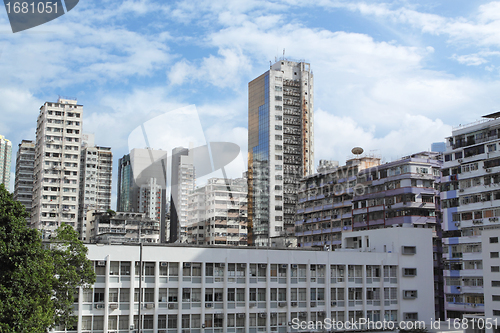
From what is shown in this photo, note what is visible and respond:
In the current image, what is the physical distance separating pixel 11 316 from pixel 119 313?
1264 cm

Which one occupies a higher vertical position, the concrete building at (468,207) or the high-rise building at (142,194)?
the high-rise building at (142,194)

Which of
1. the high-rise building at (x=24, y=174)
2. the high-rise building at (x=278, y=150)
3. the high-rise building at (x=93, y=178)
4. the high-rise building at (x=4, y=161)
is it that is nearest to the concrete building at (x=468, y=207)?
the high-rise building at (x=278, y=150)

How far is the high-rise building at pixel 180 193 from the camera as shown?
119m

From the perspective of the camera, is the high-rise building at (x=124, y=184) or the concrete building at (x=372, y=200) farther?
the high-rise building at (x=124, y=184)

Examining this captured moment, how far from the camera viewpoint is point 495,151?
178 ft

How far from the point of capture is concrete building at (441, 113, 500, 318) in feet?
178

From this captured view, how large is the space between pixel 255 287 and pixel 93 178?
95858 mm

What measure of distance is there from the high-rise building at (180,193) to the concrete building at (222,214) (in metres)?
7.01

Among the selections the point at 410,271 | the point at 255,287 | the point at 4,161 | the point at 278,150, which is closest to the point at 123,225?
the point at 278,150

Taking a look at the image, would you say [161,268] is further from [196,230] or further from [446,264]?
[196,230]

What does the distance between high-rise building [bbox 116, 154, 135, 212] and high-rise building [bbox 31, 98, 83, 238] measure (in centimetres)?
5625

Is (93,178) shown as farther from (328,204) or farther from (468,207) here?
(468,207)

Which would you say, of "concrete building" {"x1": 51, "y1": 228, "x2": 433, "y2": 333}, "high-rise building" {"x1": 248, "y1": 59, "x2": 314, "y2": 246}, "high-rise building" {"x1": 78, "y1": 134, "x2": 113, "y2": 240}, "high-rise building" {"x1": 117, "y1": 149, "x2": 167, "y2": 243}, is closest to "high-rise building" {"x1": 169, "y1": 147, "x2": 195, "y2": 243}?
"high-rise building" {"x1": 117, "y1": 149, "x2": 167, "y2": 243}

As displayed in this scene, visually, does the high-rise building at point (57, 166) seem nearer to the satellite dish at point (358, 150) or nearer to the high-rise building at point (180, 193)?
the high-rise building at point (180, 193)
